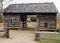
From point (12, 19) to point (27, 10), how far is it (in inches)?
103

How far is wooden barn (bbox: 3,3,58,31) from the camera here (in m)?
26.5

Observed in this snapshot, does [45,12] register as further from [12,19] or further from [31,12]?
[12,19]

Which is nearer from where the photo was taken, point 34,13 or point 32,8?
point 34,13

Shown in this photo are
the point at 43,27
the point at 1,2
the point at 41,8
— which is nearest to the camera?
the point at 43,27

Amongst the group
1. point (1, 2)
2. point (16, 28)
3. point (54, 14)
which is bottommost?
point (16, 28)

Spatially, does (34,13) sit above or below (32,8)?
below

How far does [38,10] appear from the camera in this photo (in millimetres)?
27328

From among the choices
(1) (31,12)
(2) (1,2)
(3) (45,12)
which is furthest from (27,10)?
(2) (1,2)

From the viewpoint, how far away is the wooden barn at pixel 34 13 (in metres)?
26.5

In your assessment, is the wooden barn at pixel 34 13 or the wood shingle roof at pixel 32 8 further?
the wood shingle roof at pixel 32 8

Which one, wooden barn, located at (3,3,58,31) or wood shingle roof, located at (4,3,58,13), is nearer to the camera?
wooden barn, located at (3,3,58,31)

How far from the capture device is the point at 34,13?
27.4 meters

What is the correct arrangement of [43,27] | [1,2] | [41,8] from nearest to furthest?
1. [43,27]
2. [41,8]
3. [1,2]

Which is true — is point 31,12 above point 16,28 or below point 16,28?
above
